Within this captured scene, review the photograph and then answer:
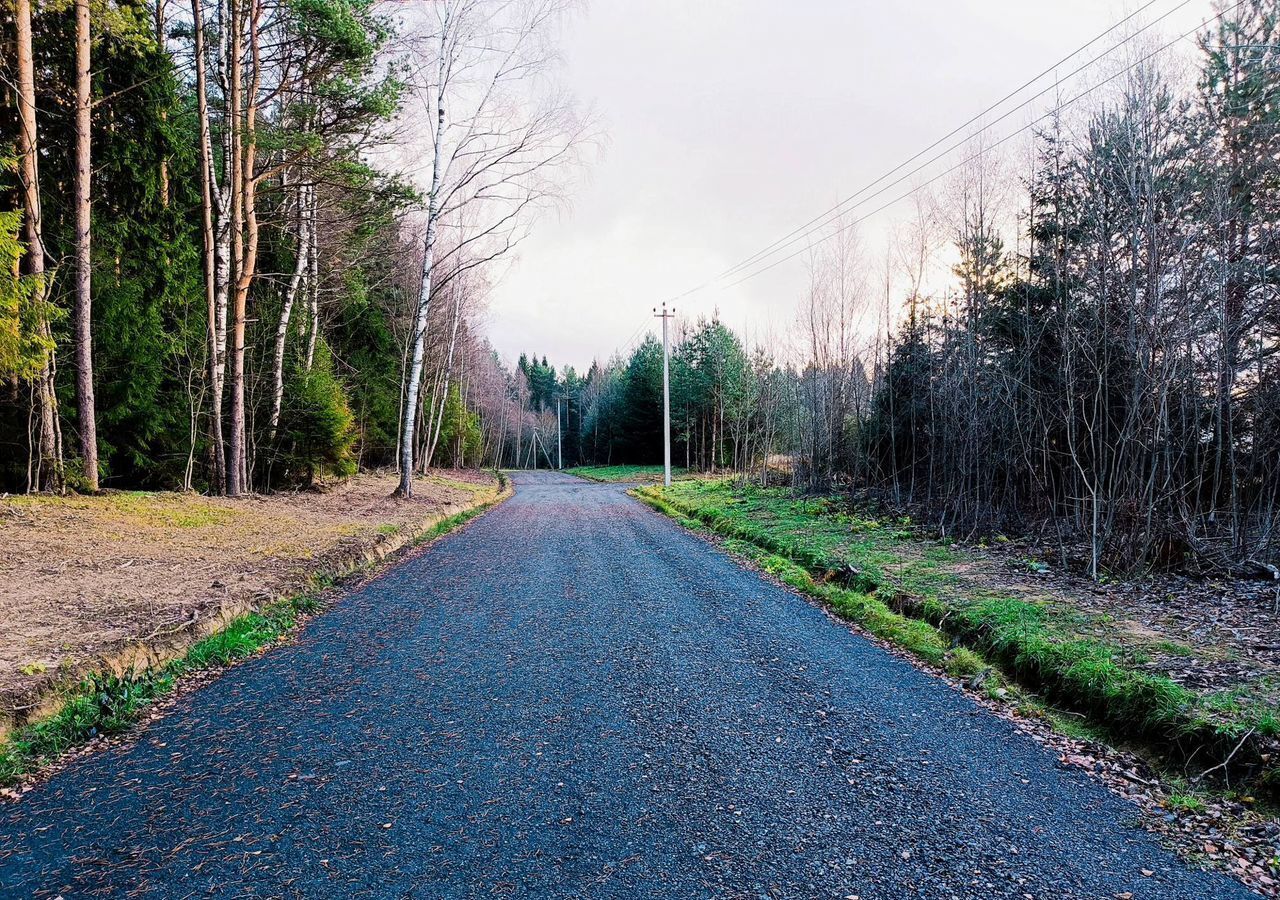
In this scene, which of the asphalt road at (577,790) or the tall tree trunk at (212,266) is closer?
the asphalt road at (577,790)

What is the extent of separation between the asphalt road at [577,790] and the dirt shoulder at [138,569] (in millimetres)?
807

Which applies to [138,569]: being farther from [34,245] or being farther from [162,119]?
[162,119]

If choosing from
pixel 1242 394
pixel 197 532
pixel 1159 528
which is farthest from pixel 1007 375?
pixel 197 532

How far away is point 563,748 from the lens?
333cm

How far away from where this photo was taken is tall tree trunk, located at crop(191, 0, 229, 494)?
1149 cm

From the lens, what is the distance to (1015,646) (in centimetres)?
494

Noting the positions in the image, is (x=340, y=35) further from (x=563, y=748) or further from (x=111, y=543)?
(x=563, y=748)

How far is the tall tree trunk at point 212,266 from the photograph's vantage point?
37.7 feet

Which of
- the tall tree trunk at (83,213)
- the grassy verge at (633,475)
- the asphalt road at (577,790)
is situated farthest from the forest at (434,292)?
the grassy verge at (633,475)

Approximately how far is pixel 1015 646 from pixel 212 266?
46.7 feet

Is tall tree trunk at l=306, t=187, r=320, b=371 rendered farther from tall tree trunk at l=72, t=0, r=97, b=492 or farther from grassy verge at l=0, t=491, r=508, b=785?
grassy verge at l=0, t=491, r=508, b=785

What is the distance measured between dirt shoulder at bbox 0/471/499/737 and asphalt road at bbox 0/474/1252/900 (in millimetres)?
807

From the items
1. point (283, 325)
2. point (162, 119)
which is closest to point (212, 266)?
point (162, 119)

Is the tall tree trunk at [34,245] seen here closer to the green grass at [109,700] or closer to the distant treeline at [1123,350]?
the green grass at [109,700]
